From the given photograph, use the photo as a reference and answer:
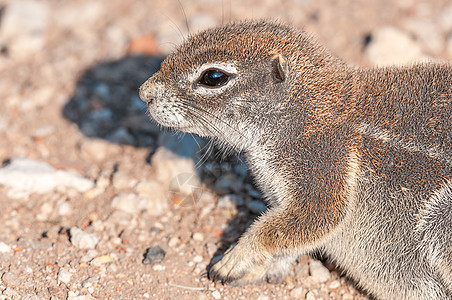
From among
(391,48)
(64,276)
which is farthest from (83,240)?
(391,48)

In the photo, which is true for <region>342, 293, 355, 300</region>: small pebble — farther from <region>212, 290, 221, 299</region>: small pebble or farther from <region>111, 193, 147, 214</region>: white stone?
<region>111, 193, 147, 214</region>: white stone

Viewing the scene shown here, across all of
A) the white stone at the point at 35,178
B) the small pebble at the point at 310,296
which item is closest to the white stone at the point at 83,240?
the white stone at the point at 35,178

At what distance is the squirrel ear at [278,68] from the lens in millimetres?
4332

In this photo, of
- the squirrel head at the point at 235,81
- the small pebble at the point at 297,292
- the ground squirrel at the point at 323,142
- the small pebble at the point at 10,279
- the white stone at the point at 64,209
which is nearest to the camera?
the ground squirrel at the point at 323,142

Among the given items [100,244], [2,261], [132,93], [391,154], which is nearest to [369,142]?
[391,154]

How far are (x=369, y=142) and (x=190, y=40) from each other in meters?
1.84

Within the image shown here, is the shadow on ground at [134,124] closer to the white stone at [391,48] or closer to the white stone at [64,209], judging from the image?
the white stone at [64,209]

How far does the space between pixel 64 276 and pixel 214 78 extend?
6.97 ft

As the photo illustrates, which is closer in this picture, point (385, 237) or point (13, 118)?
point (385, 237)

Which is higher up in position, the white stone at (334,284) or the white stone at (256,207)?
the white stone at (256,207)

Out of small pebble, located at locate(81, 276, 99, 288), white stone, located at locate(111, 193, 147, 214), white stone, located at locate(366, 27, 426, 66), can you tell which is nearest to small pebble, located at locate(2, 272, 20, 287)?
small pebble, located at locate(81, 276, 99, 288)

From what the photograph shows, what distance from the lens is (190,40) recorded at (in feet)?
15.5

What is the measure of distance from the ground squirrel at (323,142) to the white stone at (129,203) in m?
1.25

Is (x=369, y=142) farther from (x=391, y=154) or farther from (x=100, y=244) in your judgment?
(x=100, y=244)
